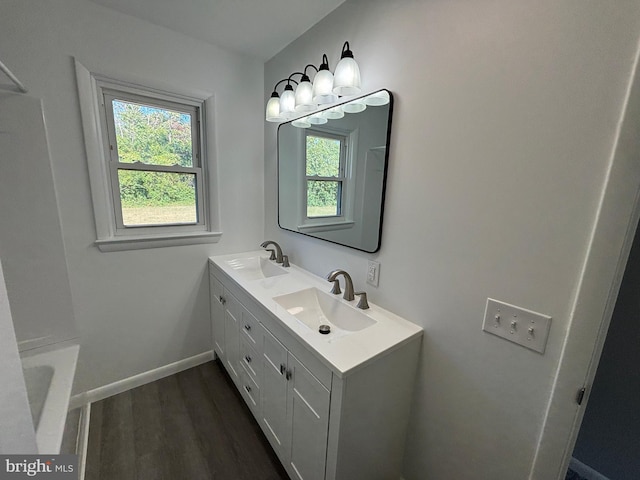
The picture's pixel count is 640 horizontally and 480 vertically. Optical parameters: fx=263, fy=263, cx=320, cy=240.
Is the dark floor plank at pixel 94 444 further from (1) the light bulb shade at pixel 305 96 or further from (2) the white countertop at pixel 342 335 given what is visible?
(1) the light bulb shade at pixel 305 96

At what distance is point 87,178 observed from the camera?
1.58 m

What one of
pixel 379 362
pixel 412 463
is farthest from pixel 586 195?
pixel 412 463

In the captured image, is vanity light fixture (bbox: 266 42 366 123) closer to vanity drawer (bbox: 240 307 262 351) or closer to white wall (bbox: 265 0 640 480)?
white wall (bbox: 265 0 640 480)

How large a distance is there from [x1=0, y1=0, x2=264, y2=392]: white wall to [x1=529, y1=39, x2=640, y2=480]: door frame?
204 centimetres

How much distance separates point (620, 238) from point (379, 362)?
2.72ft

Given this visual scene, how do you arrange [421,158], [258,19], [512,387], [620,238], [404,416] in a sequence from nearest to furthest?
[620,238] < [512,387] < [421,158] < [404,416] < [258,19]

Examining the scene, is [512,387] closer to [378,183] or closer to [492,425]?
[492,425]

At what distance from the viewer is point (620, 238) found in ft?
2.34

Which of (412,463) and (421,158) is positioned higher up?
(421,158)

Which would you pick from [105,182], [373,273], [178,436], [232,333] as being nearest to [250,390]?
[232,333]

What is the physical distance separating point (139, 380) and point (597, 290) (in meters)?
2.62

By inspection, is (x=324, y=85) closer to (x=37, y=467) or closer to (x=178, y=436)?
(x=37, y=467)

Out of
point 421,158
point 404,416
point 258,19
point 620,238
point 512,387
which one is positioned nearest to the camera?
point 620,238

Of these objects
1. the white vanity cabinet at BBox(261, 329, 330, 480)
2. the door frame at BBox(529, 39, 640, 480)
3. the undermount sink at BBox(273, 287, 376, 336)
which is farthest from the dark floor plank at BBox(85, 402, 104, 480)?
the door frame at BBox(529, 39, 640, 480)
